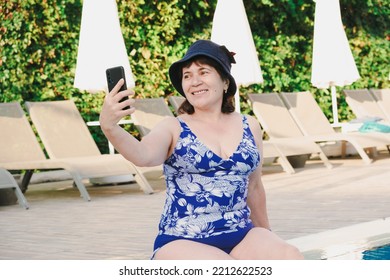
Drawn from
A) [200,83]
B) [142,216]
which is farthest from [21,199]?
[200,83]

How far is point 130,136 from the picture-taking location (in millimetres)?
2957

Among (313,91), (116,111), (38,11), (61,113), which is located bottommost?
(313,91)

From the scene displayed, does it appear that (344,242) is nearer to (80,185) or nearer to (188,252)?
(188,252)

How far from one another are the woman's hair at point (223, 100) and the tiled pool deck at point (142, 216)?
4.75ft

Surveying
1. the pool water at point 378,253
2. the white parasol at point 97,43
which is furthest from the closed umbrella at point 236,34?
the pool water at point 378,253

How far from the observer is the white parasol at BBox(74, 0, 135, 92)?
9.81 metres

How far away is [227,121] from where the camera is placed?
3.45m

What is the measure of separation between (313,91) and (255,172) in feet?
38.0

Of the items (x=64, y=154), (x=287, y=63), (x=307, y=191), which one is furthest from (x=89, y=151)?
(x=287, y=63)

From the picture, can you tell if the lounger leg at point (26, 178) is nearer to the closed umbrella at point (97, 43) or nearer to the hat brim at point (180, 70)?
the closed umbrella at point (97, 43)

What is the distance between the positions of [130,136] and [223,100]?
65 centimetres

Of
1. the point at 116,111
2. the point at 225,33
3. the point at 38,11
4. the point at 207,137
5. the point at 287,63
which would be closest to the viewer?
the point at 116,111

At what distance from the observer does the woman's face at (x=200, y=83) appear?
131 inches

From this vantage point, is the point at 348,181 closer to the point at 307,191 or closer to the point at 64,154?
the point at 307,191
